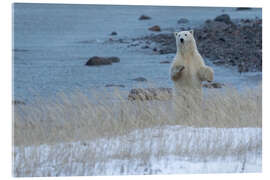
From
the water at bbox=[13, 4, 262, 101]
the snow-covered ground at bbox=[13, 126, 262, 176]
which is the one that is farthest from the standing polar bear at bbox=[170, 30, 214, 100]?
the snow-covered ground at bbox=[13, 126, 262, 176]

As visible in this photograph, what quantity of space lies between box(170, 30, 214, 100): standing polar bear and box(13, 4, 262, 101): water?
30 centimetres

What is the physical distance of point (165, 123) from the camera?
5.97 meters

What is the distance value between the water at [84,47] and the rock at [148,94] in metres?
0.20

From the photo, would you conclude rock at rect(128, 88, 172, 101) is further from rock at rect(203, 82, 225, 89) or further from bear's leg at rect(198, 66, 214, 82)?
rock at rect(203, 82, 225, 89)

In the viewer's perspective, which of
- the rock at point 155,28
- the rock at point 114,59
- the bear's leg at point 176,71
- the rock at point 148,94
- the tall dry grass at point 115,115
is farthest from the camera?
the rock at point 155,28

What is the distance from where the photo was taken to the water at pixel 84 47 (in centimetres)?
584

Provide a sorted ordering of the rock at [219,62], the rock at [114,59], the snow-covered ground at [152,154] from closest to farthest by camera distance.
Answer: the snow-covered ground at [152,154] → the rock at [114,59] → the rock at [219,62]

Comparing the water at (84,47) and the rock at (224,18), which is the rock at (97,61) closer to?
the water at (84,47)

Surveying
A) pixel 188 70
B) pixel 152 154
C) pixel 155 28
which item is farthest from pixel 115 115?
pixel 155 28

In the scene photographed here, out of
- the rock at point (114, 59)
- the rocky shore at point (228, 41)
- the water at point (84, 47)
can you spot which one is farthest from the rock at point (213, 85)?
the rock at point (114, 59)

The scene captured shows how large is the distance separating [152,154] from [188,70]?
4.43ft

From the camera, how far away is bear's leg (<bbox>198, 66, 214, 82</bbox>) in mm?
6282

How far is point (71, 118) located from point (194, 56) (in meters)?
1.63
